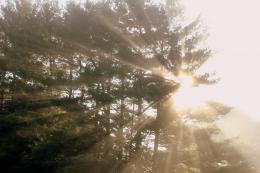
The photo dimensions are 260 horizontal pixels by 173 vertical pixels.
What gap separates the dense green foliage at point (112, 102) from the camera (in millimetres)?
19641

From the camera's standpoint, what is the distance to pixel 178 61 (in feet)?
69.7

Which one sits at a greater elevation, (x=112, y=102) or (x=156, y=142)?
(x=112, y=102)

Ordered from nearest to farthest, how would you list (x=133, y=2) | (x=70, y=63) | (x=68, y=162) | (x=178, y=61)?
1. (x=68, y=162)
2. (x=178, y=61)
3. (x=133, y=2)
4. (x=70, y=63)

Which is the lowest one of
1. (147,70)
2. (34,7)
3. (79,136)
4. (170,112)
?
(79,136)

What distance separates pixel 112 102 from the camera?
68.1ft

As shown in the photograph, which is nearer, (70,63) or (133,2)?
(133,2)

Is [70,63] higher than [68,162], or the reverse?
[70,63]

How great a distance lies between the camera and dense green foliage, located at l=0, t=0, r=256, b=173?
19.6 metres

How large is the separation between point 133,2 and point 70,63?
7047mm

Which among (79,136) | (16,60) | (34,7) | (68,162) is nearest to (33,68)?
(16,60)

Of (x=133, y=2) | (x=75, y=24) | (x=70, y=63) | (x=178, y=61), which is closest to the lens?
(x=178, y=61)

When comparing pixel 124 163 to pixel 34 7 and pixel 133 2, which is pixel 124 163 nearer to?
pixel 133 2

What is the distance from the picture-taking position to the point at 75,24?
81.7 feet

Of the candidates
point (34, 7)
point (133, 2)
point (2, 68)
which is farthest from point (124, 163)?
point (34, 7)
